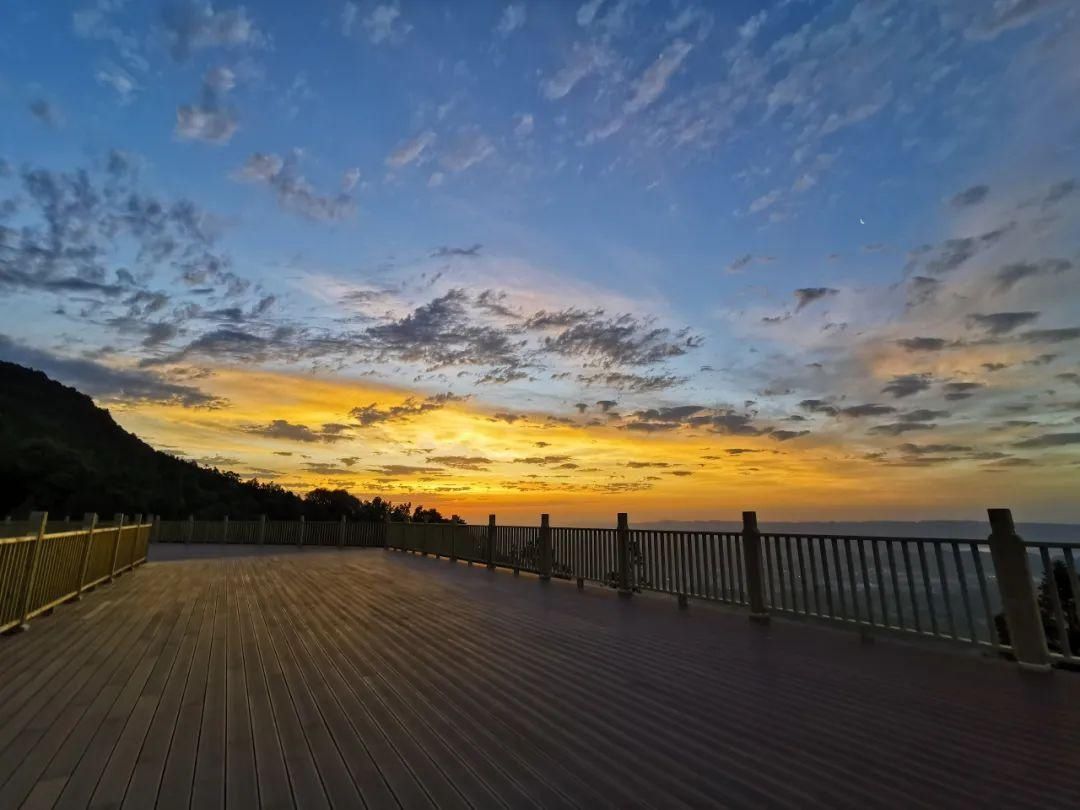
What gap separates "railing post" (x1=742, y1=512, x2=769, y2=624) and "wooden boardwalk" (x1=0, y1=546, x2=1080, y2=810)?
40 centimetres

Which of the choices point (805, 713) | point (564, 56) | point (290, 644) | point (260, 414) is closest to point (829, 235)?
point (564, 56)

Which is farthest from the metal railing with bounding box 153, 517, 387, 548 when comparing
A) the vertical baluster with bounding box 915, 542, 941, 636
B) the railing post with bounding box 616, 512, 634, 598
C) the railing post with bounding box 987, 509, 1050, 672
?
the railing post with bounding box 987, 509, 1050, 672

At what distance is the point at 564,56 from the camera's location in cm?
780

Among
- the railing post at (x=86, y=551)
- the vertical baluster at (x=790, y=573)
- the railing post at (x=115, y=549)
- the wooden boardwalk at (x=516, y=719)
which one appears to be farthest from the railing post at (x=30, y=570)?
the vertical baluster at (x=790, y=573)

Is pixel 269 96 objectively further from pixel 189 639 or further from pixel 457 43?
pixel 189 639

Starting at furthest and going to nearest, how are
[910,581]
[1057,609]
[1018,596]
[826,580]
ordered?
[826,580] < [910,581] < [1018,596] < [1057,609]

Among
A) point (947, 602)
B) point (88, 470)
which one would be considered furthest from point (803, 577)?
point (88, 470)

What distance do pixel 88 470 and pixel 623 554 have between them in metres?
50.1

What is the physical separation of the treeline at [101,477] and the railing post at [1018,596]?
2858cm

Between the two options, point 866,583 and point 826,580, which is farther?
point 826,580

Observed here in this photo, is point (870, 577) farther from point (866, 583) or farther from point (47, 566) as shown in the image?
point (47, 566)

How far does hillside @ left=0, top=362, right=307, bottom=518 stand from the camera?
39.0 m

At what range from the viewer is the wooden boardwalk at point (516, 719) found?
2111 mm

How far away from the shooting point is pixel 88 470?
41.7 m
